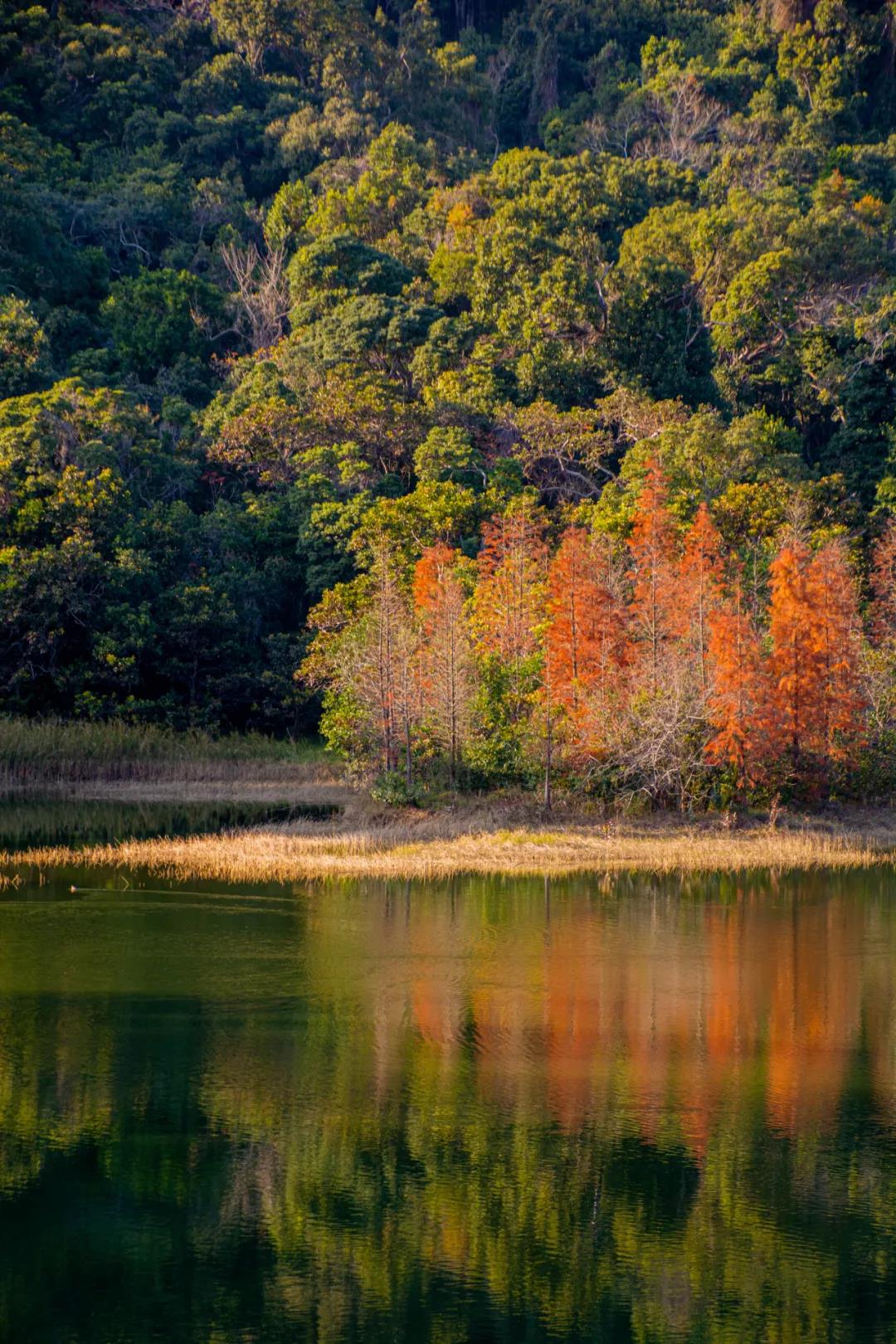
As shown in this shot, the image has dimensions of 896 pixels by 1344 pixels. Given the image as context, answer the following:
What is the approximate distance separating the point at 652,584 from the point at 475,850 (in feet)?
40.1

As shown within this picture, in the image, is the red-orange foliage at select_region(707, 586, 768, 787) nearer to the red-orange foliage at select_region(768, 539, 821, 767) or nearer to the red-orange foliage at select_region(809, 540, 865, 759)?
the red-orange foliage at select_region(768, 539, 821, 767)

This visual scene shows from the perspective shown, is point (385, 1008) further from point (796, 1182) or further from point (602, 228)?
point (602, 228)

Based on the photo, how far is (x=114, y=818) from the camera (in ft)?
137

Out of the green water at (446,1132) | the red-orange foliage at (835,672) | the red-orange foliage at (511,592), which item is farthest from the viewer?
the red-orange foliage at (511,592)

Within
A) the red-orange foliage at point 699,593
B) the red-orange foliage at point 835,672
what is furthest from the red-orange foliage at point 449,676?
the red-orange foliage at point 835,672

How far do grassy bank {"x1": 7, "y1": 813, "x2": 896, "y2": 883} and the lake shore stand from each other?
0.04 m

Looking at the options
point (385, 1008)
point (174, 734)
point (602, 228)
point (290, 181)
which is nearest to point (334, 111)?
point (290, 181)

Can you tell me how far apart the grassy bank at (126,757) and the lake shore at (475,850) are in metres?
12.7

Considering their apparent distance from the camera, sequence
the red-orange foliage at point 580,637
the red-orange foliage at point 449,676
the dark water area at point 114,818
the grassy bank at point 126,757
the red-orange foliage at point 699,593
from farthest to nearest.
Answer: the grassy bank at point 126,757 < the red-orange foliage at point 699,593 < the red-orange foliage at point 580,637 < the red-orange foliage at point 449,676 < the dark water area at point 114,818

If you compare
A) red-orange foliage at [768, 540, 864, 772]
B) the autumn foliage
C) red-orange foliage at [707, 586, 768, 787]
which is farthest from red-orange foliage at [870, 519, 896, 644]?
red-orange foliage at [707, 586, 768, 787]

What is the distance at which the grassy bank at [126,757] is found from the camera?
1938 inches

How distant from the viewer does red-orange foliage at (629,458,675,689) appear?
42750 mm

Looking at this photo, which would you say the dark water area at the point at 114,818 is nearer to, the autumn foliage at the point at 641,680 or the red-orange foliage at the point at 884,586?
the autumn foliage at the point at 641,680

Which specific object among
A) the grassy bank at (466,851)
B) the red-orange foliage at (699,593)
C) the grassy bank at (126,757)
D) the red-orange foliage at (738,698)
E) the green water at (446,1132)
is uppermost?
the red-orange foliage at (699,593)
